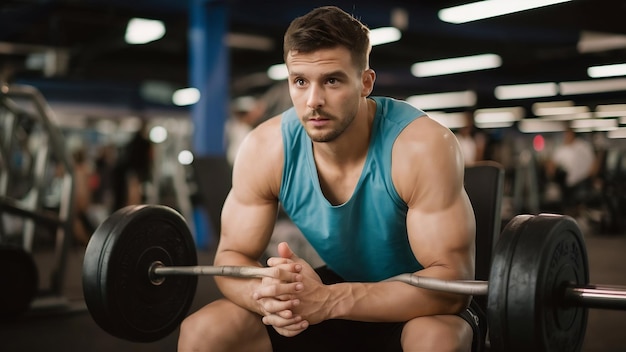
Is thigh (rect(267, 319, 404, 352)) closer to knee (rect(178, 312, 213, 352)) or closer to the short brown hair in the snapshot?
knee (rect(178, 312, 213, 352))

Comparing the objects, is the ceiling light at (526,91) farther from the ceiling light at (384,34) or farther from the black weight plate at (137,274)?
the black weight plate at (137,274)

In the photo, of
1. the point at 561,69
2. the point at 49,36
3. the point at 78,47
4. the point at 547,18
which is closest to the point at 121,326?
the point at 547,18

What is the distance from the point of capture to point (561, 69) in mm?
9516

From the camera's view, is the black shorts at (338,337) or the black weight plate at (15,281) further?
the black weight plate at (15,281)

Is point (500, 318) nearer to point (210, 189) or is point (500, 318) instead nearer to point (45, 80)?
point (210, 189)

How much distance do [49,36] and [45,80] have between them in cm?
357

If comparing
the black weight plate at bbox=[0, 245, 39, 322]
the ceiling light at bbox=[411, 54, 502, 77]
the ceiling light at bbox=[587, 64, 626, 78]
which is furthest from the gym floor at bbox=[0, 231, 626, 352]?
the ceiling light at bbox=[411, 54, 502, 77]

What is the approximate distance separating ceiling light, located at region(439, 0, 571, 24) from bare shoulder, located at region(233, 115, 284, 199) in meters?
4.12

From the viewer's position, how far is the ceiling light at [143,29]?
5.89m

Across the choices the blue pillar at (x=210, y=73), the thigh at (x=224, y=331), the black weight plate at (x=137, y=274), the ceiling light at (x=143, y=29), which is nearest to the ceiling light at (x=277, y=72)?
the ceiling light at (x=143, y=29)

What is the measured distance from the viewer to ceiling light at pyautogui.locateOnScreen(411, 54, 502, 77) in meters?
8.39

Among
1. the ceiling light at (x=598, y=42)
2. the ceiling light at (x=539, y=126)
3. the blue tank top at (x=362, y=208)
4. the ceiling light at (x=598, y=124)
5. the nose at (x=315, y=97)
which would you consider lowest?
the blue tank top at (x=362, y=208)

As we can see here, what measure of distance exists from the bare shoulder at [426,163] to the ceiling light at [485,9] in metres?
4.11

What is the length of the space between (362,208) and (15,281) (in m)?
2.01
